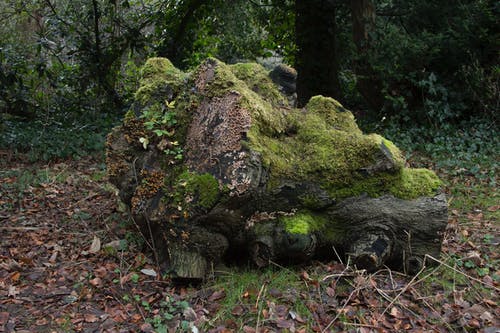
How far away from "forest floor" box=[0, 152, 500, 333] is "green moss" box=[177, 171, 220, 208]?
70cm

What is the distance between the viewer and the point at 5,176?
22.8 ft

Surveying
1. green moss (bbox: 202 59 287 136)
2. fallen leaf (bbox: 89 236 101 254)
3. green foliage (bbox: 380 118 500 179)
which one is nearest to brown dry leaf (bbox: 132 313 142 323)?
fallen leaf (bbox: 89 236 101 254)

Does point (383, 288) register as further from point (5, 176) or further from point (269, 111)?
point (5, 176)

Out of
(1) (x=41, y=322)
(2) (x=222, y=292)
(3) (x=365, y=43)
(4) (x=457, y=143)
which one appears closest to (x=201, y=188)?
(2) (x=222, y=292)

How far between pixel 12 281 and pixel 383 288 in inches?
127

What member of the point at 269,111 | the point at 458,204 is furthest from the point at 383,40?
the point at 269,111

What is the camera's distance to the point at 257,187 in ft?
13.3

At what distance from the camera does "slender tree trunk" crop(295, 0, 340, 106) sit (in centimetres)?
982

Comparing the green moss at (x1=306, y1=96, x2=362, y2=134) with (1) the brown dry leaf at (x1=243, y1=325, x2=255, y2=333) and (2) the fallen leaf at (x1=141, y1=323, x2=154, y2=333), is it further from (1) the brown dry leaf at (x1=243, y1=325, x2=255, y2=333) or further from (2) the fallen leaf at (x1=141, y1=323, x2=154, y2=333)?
(2) the fallen leaf at (x1=141, y1=323, x2=154, y2=333)

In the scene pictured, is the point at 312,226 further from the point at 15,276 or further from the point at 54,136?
the point at 54,136

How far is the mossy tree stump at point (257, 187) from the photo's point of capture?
4082 millimetres

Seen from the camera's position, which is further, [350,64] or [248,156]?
[350,64]

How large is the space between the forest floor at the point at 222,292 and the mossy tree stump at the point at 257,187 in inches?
7.7

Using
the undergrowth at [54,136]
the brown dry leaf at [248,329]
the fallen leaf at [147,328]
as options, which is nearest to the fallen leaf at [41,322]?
the fallen leaf at [147,328]
